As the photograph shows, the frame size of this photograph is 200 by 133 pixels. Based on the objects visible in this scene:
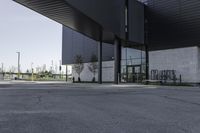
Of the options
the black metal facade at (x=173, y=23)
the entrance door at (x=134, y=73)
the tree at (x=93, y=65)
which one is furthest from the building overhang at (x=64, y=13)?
the tree at (x=93, y=65)

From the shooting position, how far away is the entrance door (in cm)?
4395

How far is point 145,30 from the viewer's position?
41.8 m

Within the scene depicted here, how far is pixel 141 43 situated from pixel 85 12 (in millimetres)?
12539

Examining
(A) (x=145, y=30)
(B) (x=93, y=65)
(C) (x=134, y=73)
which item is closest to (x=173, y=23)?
(A) (x=145, y=30)

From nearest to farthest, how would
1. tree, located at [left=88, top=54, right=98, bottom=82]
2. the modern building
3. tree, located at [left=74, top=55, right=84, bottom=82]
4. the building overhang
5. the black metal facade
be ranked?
1. the building overhang
2. the modern building
3. the black metal facade
4. tree, located at [left=88, top=54, right=98, bottom=82]
5. tree, located at [left=74, top=55, right=84, bottom=82]

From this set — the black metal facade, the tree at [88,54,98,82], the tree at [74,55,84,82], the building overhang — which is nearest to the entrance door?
the black metal facade

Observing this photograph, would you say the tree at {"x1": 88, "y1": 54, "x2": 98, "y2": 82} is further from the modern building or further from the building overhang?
the building overhang

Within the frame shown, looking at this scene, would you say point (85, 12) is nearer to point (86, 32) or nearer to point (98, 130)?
point (86, 32)

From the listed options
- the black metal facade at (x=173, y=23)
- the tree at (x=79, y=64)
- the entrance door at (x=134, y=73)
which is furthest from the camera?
the tree at (x=79, y=64)

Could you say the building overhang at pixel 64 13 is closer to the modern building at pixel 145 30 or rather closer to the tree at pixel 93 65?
the modern building at pixel 145 30

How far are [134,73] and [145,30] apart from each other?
633 centimetres

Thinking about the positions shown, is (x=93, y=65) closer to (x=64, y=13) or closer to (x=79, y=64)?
(x=79, y=64)

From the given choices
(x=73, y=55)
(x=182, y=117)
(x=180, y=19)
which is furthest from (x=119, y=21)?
(x=182, y=117)

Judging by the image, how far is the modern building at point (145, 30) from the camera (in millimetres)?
33594
